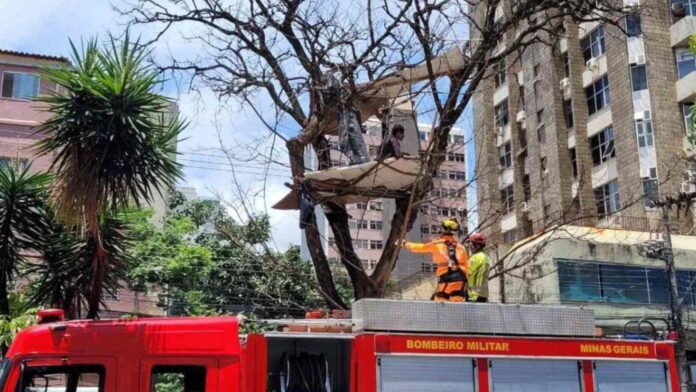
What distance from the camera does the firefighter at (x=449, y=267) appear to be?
754cm

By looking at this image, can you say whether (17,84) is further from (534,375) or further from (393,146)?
(534,375)

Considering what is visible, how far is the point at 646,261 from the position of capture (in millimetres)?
26859

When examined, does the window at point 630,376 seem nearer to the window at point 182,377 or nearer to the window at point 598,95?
the window at point 182,377

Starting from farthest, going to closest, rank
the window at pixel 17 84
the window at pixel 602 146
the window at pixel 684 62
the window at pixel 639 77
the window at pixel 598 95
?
the window at pixel 598 95 → the window at pixel 602 146 → the window at pixel 639 77 → the window at pixel 684 62 → the window at pixel 17 84

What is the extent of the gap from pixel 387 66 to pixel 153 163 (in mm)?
3504

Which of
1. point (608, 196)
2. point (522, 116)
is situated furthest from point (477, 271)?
→ point (522, 116)

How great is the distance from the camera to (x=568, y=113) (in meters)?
38.8

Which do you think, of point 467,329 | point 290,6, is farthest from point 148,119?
point 467,329

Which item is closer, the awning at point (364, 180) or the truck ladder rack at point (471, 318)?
the truck ladder rack at point (471, 318)

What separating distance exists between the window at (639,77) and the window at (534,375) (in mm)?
29474

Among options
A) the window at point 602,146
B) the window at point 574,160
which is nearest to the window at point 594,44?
the window at point 602,146

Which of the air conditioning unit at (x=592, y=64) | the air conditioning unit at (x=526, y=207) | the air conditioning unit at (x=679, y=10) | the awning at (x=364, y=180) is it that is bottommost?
the awning at (x=364, y=180)

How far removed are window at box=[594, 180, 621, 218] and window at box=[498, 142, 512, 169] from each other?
25.5 feet

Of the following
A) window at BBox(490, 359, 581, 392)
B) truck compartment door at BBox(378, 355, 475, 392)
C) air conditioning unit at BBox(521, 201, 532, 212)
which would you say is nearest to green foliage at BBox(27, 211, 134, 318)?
truck compartment door at BBox(378, 355, 475, 392)
